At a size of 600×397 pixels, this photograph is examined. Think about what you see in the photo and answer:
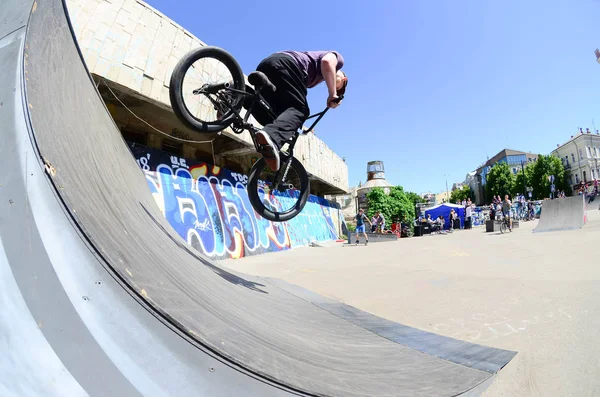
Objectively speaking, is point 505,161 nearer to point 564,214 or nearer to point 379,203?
point 379,203

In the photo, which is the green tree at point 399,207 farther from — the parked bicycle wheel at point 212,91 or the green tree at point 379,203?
the parked bicycle wheel at point 212,91

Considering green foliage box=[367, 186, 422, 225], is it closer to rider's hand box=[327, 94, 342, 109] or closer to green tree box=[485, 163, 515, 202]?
rider's hand box=[327, 94, 342, 109]

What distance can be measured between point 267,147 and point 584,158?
253 ft

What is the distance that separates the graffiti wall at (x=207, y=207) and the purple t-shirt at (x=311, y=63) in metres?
4.96

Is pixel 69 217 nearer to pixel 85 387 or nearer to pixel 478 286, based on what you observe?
pixel 85 387

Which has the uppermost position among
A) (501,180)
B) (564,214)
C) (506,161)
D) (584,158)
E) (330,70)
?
(506,161)

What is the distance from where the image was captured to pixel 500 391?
1297mm

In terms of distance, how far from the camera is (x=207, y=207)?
8.70 meters

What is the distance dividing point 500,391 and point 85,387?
150cm

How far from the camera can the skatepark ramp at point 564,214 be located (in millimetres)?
10266

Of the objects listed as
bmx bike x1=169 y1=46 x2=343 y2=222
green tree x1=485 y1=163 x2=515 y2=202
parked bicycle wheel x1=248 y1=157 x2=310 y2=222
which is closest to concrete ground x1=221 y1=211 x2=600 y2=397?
parked bicycle wheel x1=248 y1=157 x2=310 y2=222

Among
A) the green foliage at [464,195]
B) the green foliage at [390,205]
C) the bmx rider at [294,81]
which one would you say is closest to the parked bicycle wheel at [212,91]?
the bmx rider at [294,81]

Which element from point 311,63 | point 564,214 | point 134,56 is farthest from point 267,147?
point 564,214

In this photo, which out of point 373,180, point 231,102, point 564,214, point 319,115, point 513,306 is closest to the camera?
point 513,306
